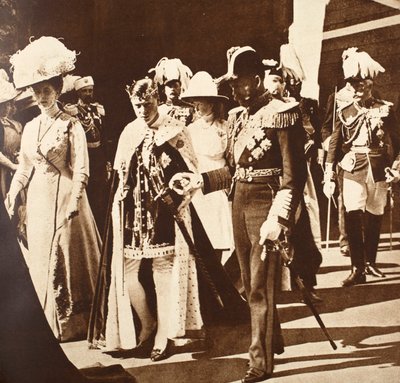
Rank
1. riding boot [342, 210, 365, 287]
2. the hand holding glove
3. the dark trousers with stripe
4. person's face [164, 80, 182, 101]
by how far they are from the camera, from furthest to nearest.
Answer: the hand holding glove < riding boot [342, 210, 365, 287] < person's face [164, 80, 182, 101] < the dark trousers with stripe

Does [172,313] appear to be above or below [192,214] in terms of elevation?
below

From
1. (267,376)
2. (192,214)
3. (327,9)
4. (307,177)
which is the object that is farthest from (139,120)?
(267,376)

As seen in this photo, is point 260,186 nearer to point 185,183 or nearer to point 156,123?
point 185,183

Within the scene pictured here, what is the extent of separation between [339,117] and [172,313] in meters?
1.59

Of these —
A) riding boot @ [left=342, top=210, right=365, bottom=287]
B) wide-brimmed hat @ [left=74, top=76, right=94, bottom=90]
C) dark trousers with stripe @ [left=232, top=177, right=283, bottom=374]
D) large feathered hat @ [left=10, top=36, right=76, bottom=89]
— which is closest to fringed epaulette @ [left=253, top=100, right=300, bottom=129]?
dark trousers with stripe @ [left=232, top=177, right=283, bottom=374]

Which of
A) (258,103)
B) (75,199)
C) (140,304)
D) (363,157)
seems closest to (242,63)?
(258,103)

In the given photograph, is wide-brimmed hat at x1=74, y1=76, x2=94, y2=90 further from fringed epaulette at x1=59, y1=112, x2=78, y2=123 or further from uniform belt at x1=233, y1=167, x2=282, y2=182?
uniform belt at x1=233, y1=167, x2=282, y2=182

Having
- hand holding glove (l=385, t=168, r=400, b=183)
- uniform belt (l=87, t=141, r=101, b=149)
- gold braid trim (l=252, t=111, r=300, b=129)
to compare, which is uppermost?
gold braid trim (l=252, t=111, r=300, b=129)

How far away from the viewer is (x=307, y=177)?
3.81 meters

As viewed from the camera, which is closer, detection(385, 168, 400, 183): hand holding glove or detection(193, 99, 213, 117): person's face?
detection(193, 99, 213, 117): person's face

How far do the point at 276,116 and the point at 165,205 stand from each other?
2.74 feet

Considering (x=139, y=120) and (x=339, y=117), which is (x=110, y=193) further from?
(x=339, y=117)

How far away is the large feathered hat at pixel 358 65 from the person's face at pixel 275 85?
0.46m

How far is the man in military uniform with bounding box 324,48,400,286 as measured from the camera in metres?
3.95
